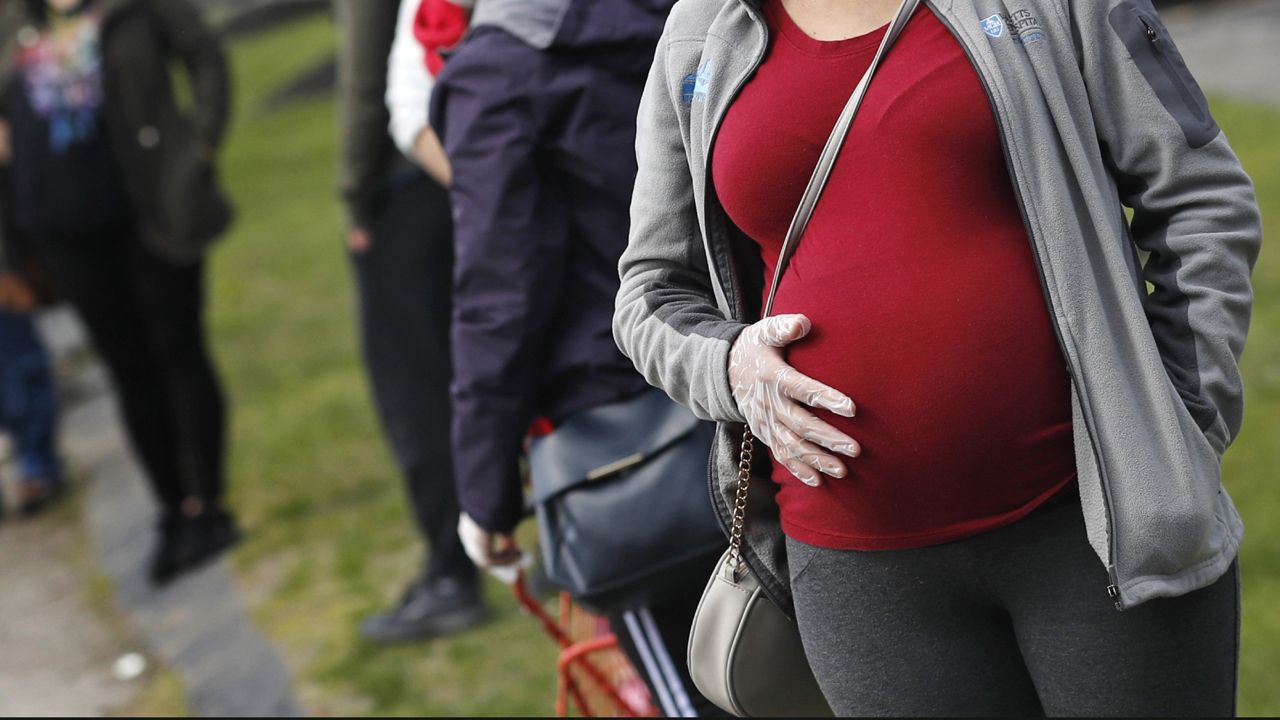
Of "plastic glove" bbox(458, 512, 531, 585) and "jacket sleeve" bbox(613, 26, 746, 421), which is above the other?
"jacket sleeve" bbox(613, 26, 746, 421)

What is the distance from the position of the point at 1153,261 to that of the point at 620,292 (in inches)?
28.9

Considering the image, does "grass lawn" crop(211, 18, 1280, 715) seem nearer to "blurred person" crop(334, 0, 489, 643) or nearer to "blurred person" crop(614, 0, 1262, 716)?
"blurred person" crop(334, 0, 489, 643)

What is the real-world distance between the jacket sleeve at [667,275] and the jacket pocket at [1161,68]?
0.58 metres

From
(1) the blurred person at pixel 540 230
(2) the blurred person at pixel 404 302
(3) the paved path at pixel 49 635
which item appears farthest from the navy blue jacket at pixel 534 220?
(3) the paved path at pixel 49 635

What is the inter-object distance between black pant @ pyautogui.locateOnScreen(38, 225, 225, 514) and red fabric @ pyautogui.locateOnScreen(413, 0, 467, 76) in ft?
8.25

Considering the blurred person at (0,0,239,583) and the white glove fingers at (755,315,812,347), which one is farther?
the blurred person at (0,0,239,583)

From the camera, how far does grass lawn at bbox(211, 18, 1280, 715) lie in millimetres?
4074

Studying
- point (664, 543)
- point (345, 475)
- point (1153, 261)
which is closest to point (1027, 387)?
point (1153, 261)

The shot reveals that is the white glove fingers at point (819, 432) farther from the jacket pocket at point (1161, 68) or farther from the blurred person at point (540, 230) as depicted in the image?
the blurred person at point (540, 230)

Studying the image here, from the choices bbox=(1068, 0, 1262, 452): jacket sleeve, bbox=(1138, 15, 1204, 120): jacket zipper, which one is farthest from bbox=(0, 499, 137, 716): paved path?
bbox=(1138, 15, 1204, 120): jacket zipper

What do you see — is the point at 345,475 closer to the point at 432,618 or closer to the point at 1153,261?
the point at 432,618

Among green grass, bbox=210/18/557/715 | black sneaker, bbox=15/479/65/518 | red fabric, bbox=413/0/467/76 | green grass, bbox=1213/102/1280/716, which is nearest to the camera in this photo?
red fabric, bbox=413/0/467/76

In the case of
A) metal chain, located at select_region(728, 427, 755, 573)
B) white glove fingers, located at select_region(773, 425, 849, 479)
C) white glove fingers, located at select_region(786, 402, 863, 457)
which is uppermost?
white glove fingers, located at select_region(786, 402, 863, 457)

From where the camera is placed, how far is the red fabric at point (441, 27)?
2.71 m
